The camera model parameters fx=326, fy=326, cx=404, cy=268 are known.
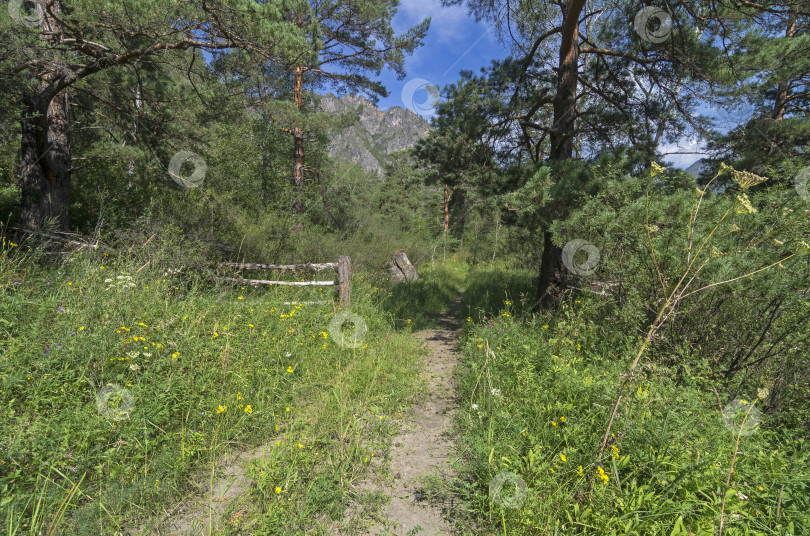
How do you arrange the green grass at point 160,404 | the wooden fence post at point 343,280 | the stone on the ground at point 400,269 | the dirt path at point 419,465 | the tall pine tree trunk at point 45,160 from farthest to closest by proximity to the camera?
the stone on the ground at point 400,269 → the wooden fence post at point 343,280 → the tall pine tree trunk at point 45,160 → the dirt path at point 419,465 → the green grass at point 160,404

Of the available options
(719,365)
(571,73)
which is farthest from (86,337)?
(571,73)

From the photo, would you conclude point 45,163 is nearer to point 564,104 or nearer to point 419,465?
point 419,465

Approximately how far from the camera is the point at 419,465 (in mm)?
2797

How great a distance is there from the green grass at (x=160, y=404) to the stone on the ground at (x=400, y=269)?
6.73m

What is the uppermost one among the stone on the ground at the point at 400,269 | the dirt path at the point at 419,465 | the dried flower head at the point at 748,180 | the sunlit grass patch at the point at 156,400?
the dried flower head at the point at 748,180

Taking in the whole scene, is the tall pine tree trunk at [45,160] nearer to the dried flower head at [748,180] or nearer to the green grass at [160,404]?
the green grass at [160,404]

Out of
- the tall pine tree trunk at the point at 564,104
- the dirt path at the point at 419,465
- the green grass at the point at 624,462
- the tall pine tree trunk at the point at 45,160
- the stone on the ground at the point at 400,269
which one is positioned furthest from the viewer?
the stone on the ground at the point at 400,269

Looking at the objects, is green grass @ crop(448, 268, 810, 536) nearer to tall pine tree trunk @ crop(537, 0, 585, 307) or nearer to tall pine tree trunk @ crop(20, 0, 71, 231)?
tall pine tree trunk @ crop(537, 0, 585, 307)

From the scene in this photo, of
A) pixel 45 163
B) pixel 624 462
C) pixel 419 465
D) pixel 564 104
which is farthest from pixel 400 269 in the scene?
pixel 624 462

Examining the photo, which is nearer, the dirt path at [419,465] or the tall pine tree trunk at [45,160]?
the dirt path at [419,465]

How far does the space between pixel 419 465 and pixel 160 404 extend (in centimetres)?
217

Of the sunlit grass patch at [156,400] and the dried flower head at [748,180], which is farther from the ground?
the dried flower head at [748,180]

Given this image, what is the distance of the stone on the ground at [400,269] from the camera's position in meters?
11.4

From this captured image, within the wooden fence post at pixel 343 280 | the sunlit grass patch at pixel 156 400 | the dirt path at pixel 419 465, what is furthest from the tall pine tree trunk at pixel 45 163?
the dirt path at pixel 419 465
